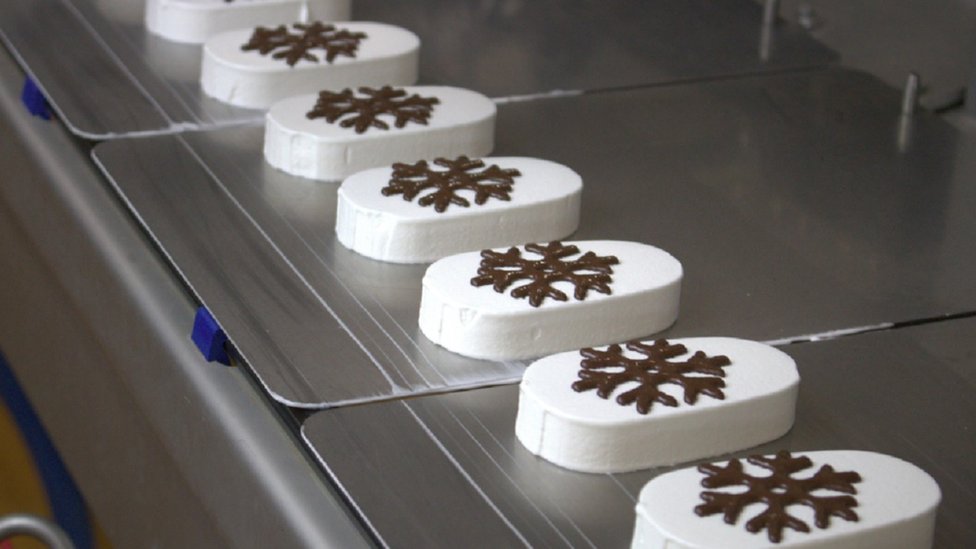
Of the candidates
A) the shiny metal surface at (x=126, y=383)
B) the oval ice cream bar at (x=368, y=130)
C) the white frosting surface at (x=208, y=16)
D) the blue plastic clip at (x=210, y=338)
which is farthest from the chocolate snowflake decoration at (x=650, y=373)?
the white frosting surface at (x=208, y=16)

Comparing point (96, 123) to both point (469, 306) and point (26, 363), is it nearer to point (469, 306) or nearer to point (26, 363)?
point (26, 363)

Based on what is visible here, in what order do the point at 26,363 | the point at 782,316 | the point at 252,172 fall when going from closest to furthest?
the point at 782,316 → the point at 252,172 → the point at 26,363

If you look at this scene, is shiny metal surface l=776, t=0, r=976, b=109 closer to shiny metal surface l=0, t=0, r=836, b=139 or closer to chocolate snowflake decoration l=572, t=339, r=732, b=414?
shiny metal surface l=0, t=0, r=836, b=139

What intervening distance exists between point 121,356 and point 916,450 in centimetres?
84

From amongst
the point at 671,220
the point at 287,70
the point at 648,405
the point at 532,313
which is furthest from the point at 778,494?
the point at 287,70

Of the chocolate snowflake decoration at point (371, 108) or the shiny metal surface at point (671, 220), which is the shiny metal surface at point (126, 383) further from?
the chocolate snowflake decoration at point (371, 108)

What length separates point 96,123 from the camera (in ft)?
6.72

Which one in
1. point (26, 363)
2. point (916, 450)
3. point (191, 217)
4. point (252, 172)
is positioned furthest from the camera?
point (26, 363)

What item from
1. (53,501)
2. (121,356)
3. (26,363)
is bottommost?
(53,501)

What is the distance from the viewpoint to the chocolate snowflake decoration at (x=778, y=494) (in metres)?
1.22

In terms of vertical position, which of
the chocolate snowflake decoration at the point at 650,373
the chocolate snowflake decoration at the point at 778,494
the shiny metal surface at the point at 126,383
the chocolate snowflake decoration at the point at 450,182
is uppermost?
the chocolate snowflake decoration at the point at 450,182

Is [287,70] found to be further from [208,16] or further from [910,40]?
[910,40]

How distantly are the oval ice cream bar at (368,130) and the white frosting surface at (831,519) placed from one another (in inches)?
30.0

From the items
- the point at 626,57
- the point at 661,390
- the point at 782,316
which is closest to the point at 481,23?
the point at 626,57
